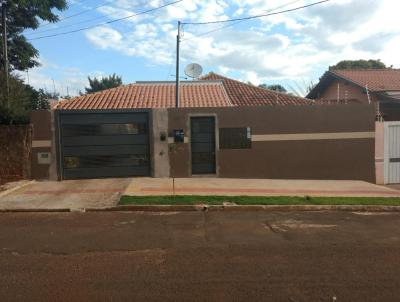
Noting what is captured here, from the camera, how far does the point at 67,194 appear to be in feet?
39.1

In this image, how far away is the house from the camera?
14672mm

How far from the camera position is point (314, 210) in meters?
10.6

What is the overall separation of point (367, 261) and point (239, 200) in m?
4.92

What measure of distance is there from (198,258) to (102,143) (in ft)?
30.2

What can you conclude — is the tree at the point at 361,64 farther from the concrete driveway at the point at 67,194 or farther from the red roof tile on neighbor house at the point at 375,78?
the concrete driveway at the point at 67,194

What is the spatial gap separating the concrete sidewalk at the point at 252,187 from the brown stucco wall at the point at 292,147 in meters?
0.58

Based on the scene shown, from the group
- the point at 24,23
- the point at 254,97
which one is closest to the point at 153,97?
the point at 254,97

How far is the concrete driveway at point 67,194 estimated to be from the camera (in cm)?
1057

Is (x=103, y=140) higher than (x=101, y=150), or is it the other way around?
(x=103, y=140)

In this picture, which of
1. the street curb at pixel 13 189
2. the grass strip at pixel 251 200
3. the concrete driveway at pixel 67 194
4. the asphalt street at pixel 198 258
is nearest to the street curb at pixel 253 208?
the grass strip at pixel 251 200

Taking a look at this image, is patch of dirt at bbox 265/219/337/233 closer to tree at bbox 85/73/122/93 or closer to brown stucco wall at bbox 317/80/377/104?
brown stucco wall at bbox 317/80/377/104

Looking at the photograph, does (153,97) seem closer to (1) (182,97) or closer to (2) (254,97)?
(1) (182,97)

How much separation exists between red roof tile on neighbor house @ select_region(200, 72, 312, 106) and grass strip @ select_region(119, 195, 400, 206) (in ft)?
41.4

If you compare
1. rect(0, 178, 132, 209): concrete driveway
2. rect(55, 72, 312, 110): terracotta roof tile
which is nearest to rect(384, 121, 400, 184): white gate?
rect(55, 72, 312, 110): terracotta roof tile
